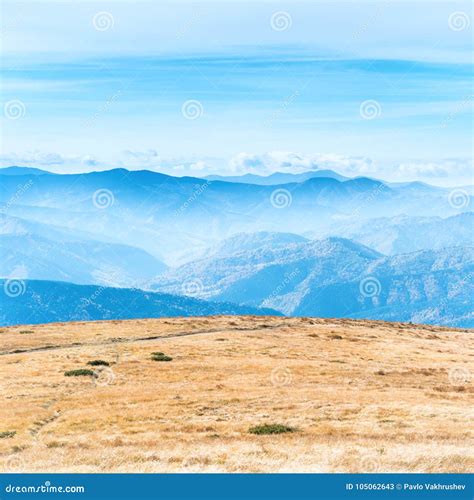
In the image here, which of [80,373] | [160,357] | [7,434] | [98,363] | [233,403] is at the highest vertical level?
[160,357]

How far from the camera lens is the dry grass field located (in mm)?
27953

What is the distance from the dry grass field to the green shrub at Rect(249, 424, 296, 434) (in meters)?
0.61

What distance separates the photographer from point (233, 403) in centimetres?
4366

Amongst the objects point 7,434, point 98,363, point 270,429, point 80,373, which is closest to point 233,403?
point 270,429

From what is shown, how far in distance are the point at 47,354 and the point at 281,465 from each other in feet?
149

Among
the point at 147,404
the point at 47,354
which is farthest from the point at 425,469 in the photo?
the point at 47,354

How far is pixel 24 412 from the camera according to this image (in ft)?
131

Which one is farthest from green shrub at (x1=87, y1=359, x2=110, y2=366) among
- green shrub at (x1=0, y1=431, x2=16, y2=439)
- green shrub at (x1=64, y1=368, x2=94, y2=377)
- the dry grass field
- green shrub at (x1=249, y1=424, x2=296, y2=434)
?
green shrub at (x1=249, y1=424, x2=296, y2=434)

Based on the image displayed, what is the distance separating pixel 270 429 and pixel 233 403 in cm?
916

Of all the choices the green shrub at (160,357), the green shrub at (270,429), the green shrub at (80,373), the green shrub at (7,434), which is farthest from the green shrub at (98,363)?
the green shrub at (270,429)

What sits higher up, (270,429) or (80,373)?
(80,373)

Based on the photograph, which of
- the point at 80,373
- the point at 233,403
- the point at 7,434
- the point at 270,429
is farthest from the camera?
the point at 80,373

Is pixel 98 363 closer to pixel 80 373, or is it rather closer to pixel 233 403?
pixel 80 373

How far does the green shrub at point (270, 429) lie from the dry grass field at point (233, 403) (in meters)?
0.61
